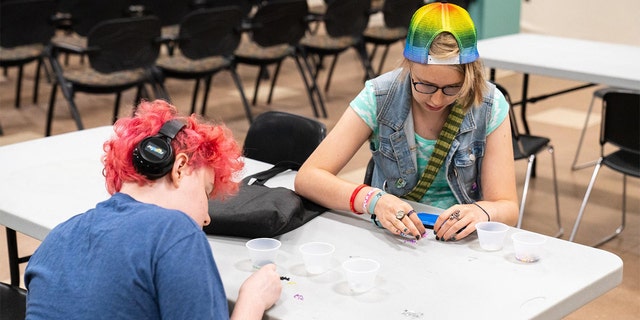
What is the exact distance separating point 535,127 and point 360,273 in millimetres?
4405

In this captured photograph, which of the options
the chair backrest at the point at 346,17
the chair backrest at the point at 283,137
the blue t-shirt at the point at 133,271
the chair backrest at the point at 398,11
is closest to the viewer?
the blue t-shirt at the point at 133,271

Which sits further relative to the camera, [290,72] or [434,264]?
[290,72]

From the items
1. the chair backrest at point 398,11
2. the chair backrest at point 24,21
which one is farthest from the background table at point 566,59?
the chair backrest at point 24,21

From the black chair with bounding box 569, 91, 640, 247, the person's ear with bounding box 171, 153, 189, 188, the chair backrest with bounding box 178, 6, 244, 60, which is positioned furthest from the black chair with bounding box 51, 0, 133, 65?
the person's ear with bounding box 171, 153, 189, 188

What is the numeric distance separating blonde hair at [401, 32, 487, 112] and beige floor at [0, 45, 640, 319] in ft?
2.57

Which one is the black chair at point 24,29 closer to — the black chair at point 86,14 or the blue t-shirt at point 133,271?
the black chair at point 86,14

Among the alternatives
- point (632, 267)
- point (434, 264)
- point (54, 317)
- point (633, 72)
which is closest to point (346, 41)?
point (633, 72)

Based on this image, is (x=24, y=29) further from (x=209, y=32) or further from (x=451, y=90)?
(x=451, y=90)

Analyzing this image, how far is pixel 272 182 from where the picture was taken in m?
2.50

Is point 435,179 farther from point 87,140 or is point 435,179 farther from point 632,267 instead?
point 632,267

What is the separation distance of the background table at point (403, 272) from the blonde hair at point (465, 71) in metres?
0.39

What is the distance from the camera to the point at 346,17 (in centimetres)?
620

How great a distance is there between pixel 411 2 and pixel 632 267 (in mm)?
3371

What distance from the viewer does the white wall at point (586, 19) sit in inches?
338
